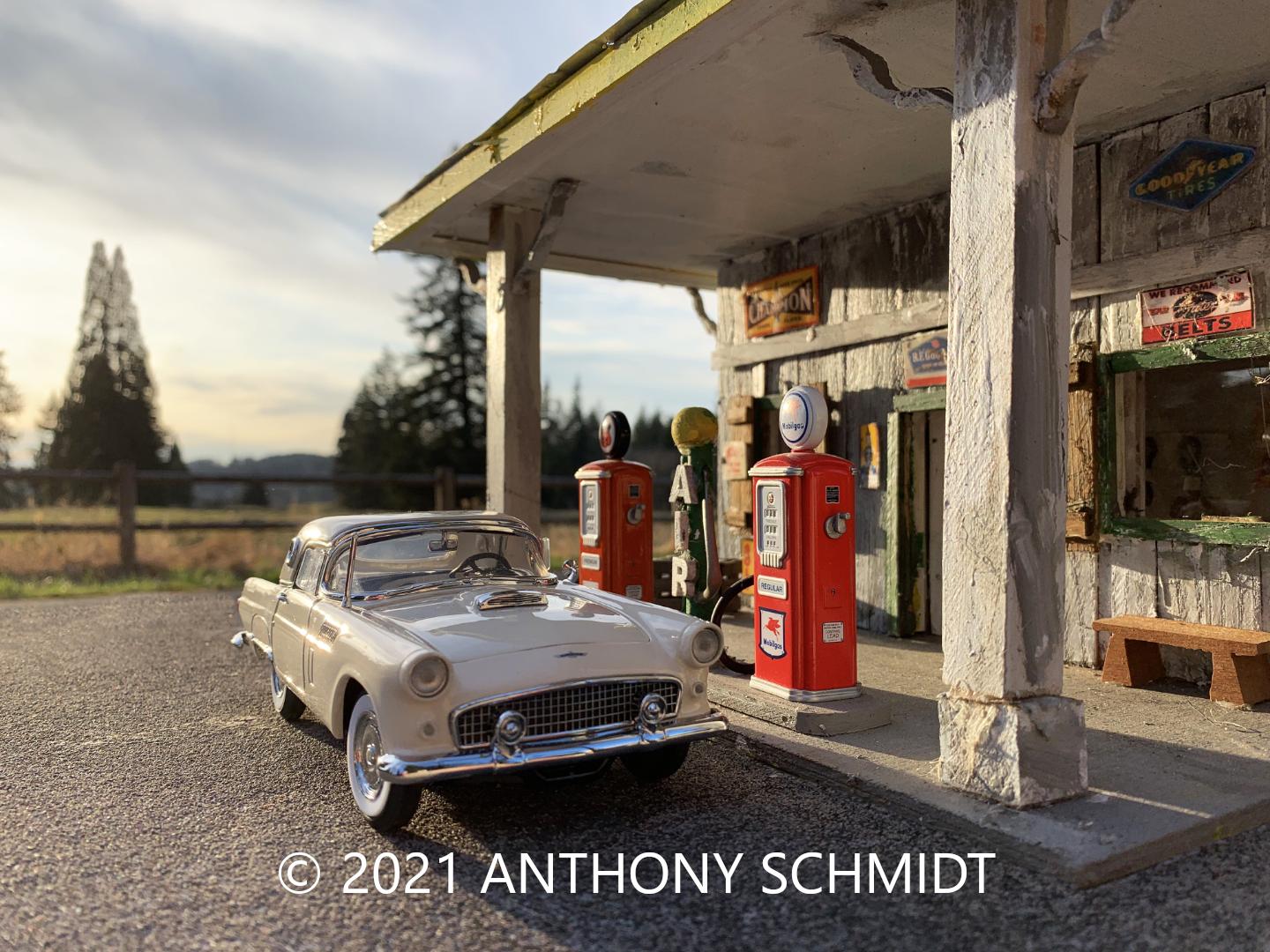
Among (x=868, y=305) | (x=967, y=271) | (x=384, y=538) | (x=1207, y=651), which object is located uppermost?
(x=868, y=305)

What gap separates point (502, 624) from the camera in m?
4.06

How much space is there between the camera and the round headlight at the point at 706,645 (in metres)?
4.14

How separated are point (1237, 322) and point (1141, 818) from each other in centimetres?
327

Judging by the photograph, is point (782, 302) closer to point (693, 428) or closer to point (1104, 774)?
point (693, 428)

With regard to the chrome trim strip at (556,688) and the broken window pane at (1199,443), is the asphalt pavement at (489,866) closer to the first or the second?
the chrome trim strip at (556,688)

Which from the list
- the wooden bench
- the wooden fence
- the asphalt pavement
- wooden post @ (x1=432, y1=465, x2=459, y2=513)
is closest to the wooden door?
the wooden bench

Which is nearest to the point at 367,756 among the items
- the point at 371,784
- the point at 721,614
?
the point at 371,784

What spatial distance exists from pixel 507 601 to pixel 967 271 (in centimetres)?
245

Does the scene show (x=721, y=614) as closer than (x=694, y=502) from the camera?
Yes

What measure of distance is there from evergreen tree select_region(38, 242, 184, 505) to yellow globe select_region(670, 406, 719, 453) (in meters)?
33.9

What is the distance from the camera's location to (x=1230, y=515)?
571cm

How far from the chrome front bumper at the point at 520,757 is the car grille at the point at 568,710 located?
0.05m

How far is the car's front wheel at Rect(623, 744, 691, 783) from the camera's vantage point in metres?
4.29

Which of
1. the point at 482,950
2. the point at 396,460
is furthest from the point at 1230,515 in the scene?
the point at 396,460
